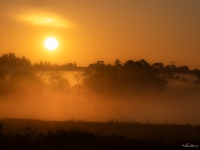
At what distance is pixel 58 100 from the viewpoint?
344ft

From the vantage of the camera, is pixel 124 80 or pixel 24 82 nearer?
pixel 124 80

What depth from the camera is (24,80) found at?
302 ft

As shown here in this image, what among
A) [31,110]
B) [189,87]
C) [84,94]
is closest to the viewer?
[31,110]

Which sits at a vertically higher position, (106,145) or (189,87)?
(189,87)

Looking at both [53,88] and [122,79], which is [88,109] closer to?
[122,79]

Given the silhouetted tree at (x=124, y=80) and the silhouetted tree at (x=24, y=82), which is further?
the silhouetted tree at (x=24, y=82)

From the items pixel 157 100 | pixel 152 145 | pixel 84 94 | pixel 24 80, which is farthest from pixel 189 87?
pixel 152 145

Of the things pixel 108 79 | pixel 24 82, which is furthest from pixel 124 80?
pixel 24 82

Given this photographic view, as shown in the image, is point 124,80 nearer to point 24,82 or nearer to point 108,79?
point 108,79

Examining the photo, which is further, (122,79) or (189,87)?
(189,87)

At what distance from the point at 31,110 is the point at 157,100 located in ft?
101

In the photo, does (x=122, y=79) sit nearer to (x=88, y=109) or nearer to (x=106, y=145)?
(x=88, y=109)

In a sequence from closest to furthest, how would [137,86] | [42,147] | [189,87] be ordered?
1. [42,147]
2. [137,86]
3. [189,87]

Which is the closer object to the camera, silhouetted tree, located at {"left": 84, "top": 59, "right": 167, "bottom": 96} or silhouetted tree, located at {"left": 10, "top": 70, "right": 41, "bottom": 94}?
silhouetted tree, located at {"left": 84, "top": 59, "right": 167, "bottom": 96}
